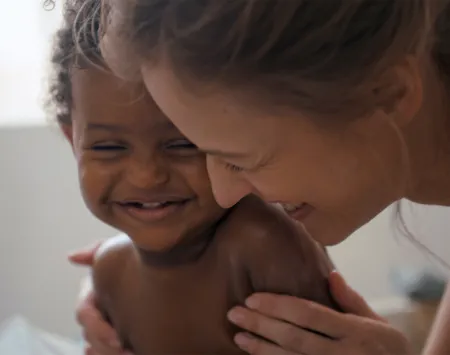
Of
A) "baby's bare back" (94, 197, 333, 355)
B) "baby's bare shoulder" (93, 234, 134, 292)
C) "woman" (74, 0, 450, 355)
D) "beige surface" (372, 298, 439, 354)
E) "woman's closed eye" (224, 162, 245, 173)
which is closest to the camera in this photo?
"woman" (74, 0, 450, 355)

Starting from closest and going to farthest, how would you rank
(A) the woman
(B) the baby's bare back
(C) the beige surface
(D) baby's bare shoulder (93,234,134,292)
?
(A) the woman
(B) the baby's bare back
(D) baby's bare shoulder (93,234,134,292)
(C) the beige surface

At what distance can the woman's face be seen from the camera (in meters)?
0.51

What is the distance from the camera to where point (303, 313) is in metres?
0.65

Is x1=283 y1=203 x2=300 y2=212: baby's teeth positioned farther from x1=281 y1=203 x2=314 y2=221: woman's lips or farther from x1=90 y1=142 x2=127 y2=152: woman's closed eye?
x1=90 y1=142 x2=127 y2=152: woman's closed eye

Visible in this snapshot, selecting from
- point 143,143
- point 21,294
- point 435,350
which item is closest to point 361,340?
point 435,350

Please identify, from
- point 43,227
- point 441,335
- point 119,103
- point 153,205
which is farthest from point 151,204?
point 43,227

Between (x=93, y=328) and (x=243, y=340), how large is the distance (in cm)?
20

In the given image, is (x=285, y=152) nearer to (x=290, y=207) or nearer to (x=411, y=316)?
(x=290, y=207)

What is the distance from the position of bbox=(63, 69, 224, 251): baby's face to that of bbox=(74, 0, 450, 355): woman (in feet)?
0.19

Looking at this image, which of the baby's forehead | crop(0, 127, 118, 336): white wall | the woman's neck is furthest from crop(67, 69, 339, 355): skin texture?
crop(0, 127, 118, 336): white wall

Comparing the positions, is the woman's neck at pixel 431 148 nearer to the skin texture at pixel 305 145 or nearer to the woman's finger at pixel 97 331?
the skin texture at pixel 305 145

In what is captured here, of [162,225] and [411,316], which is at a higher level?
[162,225]

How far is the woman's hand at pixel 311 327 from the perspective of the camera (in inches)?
25.6

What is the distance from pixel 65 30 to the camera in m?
0.67
